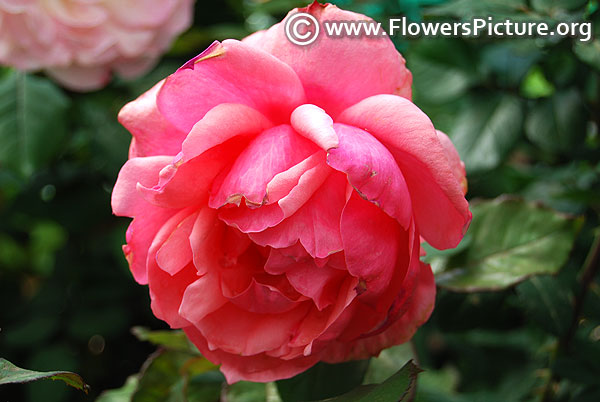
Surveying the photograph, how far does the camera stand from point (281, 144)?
0.38 m

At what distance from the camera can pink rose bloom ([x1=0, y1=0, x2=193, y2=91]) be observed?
77 centimetres

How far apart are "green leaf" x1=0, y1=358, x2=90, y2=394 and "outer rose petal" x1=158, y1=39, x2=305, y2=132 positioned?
18 cm

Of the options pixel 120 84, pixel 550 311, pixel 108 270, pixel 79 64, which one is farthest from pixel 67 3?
pixel 550 311

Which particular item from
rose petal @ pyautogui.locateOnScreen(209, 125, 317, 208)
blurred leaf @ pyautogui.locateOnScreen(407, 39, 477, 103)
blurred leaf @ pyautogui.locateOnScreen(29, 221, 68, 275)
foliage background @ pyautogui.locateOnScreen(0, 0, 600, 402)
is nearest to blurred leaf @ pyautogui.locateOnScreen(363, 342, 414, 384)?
foliage background @ pyautogui.locateOnScreen(0, 0, 600, 402)

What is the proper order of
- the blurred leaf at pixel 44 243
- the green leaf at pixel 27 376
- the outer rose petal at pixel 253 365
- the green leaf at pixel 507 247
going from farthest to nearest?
the blurred leaf at pixel 44 243, the green leaf at pixel 507 247, the outer rose petal at pixel 253 365, the green leaf at pixel 27 376

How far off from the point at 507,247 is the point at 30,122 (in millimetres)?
705

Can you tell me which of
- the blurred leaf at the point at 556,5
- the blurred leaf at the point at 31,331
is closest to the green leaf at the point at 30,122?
the blurred leaf at the point at 31,331

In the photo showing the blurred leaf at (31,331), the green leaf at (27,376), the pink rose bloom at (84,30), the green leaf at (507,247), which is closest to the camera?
the green leaf at (27,376)

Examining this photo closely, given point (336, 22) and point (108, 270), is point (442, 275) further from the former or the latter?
point (108, 270)

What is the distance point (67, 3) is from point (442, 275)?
616 mm

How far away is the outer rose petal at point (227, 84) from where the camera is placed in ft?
1.24

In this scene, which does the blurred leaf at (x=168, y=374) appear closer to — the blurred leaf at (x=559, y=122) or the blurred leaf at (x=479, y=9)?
the blurred leaf at (x=479, y=9)

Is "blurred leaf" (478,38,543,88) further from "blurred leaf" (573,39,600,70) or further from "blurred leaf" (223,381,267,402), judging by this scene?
"blurred leaf" (223,381,267,402)

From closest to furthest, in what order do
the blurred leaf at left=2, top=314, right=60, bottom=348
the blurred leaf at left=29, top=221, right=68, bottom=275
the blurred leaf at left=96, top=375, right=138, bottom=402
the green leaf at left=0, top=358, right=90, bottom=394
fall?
the green leaf at left=0, top=358, right=90, bottom=394 → the blurred leaf at left=96, top=375, right=138, bottom=402 → the blurred leaf at left=2, top=314, right=60, bottom=348 → the blurred leaf at left=29, top=221, right=68, bottom=275
